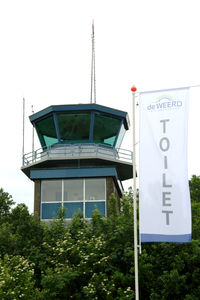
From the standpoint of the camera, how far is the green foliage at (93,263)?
1828cm

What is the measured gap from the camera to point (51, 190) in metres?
30.8

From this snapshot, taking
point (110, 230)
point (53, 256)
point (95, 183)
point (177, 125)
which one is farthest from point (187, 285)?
point (95, 183)

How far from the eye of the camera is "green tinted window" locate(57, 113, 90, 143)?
3156 centimetres

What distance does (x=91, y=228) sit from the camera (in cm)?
2352

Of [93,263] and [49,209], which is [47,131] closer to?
[49,209]

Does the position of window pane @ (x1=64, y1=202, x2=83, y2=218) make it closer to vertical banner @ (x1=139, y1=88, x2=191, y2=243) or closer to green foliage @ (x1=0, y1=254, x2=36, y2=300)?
green foliage @ (x1=0, y1=254, x2=36, y2=300)

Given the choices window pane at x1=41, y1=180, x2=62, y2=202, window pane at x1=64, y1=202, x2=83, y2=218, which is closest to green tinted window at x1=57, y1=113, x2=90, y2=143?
window pane at x1=41, y1=180, x2=62, y2=202

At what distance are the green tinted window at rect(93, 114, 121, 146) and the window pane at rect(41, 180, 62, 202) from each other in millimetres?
3870

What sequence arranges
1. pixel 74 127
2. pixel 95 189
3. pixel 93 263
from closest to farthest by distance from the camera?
pixel 93 263 < pixel 95 189 < pixel 74 127

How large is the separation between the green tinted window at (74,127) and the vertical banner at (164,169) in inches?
699

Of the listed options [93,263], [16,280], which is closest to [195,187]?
[93,263]

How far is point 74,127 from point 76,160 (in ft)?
7.13

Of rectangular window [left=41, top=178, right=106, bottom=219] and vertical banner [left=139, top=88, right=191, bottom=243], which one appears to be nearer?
vertical banner [left=139, top=88, right=191, bottom=243]

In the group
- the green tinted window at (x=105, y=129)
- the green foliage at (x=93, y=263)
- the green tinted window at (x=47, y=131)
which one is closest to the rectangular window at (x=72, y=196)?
the green tinted window at (x=105, y=129)
